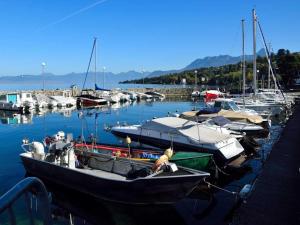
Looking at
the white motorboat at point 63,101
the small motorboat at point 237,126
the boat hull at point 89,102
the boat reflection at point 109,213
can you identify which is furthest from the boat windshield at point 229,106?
the white motorboat at point 63,101

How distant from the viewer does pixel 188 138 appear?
2138 cm

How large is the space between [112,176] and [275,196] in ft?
22.7

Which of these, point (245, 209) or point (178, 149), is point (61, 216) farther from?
point (178, 149)

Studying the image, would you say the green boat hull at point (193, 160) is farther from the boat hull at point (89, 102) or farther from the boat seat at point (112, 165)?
the boat hull at point (89, 102)

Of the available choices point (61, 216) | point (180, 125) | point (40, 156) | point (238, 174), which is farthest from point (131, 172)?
point (180, 125)

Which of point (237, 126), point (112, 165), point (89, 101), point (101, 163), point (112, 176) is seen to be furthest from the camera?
point (89, 101)

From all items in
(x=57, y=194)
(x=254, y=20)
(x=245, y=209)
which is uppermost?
(x=254, y=20)

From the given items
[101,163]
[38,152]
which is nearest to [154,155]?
[101,163]

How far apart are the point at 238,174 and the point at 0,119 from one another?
3816 cm

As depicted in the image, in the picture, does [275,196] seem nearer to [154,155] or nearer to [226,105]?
[154,155]

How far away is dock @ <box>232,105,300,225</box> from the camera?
10.1 m

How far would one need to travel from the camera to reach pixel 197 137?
2134cm

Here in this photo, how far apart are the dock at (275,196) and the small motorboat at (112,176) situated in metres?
2.31

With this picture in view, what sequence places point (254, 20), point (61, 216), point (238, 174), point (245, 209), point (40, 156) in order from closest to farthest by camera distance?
point (245, 209) → point (61, 216) → point (40, 156) → point (238, 174) → point (254, 20)
